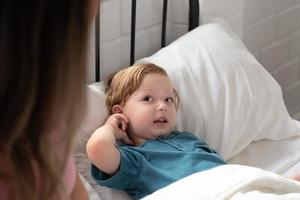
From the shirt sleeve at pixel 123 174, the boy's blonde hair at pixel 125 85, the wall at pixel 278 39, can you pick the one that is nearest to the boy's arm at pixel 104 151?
the shirt sleeve at pixel 123 174

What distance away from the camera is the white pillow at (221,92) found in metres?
1.71

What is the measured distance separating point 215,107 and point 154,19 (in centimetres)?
38

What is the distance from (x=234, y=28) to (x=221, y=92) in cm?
44

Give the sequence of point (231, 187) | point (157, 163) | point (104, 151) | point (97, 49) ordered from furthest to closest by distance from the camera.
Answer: point (97, 49) < point (157, 163) < point (104, 151) < point (231, 187)

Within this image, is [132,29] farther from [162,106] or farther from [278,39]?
[278,39]

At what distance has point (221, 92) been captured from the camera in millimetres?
1744

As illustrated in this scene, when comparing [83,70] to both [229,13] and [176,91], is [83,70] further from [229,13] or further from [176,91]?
[229,13]

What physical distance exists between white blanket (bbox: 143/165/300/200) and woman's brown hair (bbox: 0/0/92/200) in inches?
21.5

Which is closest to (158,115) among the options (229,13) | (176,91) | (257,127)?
(176,91)

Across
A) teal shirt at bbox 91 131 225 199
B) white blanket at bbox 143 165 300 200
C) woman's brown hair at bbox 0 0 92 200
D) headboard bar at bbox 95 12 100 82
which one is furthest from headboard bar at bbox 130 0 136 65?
woman's brown hair at bbox 0 0 92 200

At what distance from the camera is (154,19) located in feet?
6.44

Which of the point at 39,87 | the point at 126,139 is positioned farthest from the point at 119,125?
the point at 39,87

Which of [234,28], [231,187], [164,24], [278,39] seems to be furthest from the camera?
[278,39]

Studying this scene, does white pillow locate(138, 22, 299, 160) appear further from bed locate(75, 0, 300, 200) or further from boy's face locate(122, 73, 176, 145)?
boy's face locate(122, 73, 176, 145)
